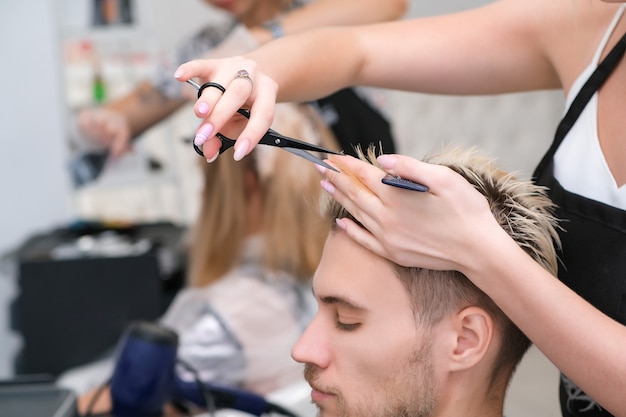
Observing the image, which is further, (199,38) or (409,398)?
(199,38)

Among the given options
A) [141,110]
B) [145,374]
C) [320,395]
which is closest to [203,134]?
[320,395]

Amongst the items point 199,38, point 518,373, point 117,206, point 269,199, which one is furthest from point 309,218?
point 117,206

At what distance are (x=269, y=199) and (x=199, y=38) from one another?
2.47 ft

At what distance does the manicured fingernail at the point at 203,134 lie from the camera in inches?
32.4

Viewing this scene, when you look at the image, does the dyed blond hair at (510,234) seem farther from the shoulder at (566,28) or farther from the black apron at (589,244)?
the shoulder at (566,28)

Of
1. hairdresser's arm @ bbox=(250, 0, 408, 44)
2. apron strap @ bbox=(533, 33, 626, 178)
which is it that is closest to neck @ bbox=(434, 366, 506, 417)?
apron strap @ bbox=(533, 33, 626, 178)

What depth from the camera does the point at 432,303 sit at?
1.01 meters

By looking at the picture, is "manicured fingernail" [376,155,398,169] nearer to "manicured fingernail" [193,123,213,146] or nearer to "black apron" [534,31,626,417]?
"manicured fingernail" [193,123,213,146]

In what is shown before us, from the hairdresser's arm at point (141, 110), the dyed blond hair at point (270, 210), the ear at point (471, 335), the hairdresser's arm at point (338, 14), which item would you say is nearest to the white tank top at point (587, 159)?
the ear at point (471, 335)

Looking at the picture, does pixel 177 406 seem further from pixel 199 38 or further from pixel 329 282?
pixel 199 38

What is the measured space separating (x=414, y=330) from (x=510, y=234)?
175mm

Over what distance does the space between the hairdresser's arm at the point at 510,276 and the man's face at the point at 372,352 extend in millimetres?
166

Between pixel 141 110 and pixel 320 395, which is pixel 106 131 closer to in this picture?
pixel 141 110

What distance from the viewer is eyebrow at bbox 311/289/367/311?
1.02 meters
